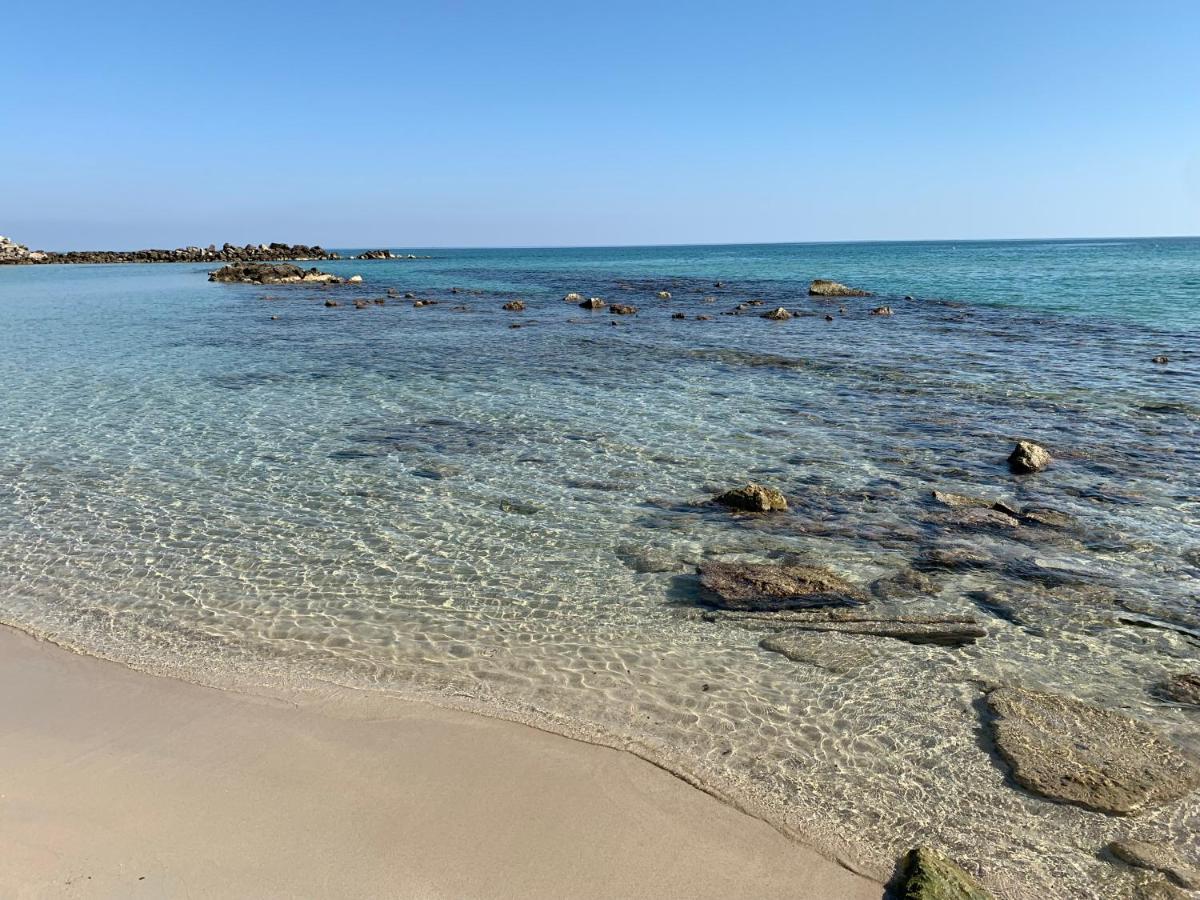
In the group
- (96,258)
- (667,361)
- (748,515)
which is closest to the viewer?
(748,515)

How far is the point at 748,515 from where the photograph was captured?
9.58 m

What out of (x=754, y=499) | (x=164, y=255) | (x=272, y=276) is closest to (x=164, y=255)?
(x=164, y=255)

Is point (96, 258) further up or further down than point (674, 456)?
further up

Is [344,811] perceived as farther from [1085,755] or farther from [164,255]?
[164,255]

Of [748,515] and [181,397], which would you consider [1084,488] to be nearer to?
[748,515]

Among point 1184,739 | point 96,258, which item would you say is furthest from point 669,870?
point 96,258

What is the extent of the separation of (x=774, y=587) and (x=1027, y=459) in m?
6.01

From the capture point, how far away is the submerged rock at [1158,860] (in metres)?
4.21

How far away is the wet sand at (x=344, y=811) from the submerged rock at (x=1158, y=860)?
1527mm

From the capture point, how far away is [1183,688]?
19.8ft

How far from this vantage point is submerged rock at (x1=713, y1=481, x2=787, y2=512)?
31.8 feet

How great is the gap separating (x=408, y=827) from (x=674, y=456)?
8.40 meters

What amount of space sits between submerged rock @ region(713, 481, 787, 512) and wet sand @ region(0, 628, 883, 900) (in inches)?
194

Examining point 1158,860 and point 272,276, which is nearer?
point 1158,860
